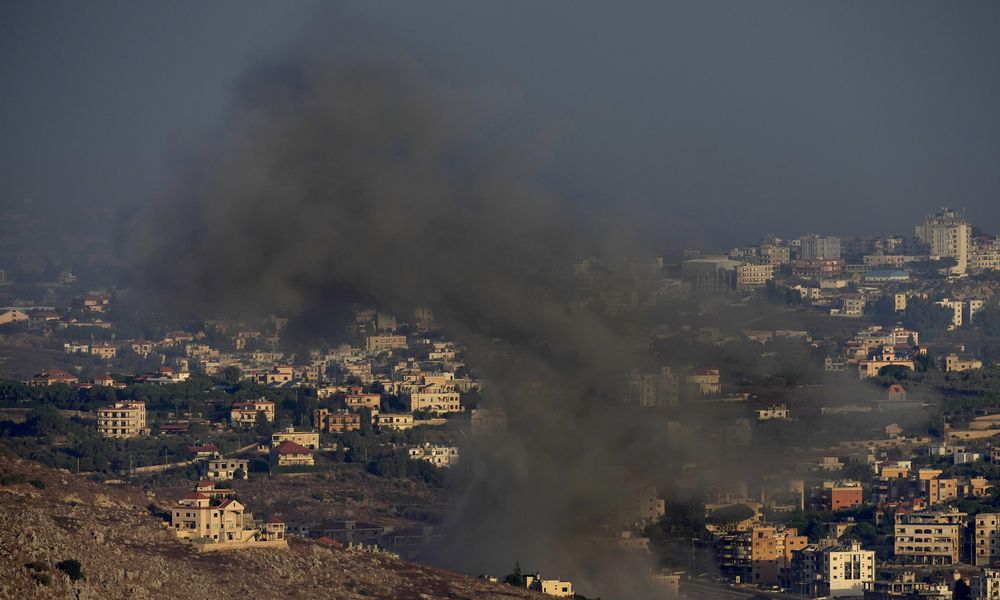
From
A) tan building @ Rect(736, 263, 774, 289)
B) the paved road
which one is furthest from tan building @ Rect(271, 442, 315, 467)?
tan building @ Rect(736, 263, 774, 289)

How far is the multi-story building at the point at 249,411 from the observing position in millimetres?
51000

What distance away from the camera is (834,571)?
3791 cm


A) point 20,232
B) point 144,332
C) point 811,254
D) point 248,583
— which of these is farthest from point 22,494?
point 811,254

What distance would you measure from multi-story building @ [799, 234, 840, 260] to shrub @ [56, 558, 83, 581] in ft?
211

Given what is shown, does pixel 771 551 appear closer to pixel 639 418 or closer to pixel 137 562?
pixel 639 418

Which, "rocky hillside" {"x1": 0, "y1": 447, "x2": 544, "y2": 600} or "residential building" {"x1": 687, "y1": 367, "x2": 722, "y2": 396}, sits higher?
"residential building" {"x1": 687, "y1": 367, "x2": 722, "y2": 396}

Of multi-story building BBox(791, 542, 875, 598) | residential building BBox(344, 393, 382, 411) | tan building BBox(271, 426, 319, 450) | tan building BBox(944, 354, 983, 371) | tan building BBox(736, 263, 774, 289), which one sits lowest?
multi-story building BBox(791, 542, 875, 598)

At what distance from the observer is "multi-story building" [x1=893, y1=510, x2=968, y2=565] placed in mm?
40562

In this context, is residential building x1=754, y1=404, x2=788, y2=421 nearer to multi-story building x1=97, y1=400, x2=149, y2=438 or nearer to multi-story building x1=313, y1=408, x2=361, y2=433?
multi-story building x1=313, y1=408, x2=361, y2=433

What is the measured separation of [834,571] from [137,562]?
12770 mm

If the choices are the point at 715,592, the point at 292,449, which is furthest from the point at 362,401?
the point at 715,592

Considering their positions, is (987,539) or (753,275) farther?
(753,275)

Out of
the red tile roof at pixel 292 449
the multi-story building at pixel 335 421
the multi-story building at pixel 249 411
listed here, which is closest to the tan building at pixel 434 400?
the multi-story building at pixel 335 421

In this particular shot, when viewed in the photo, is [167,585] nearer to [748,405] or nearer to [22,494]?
[22,494]
